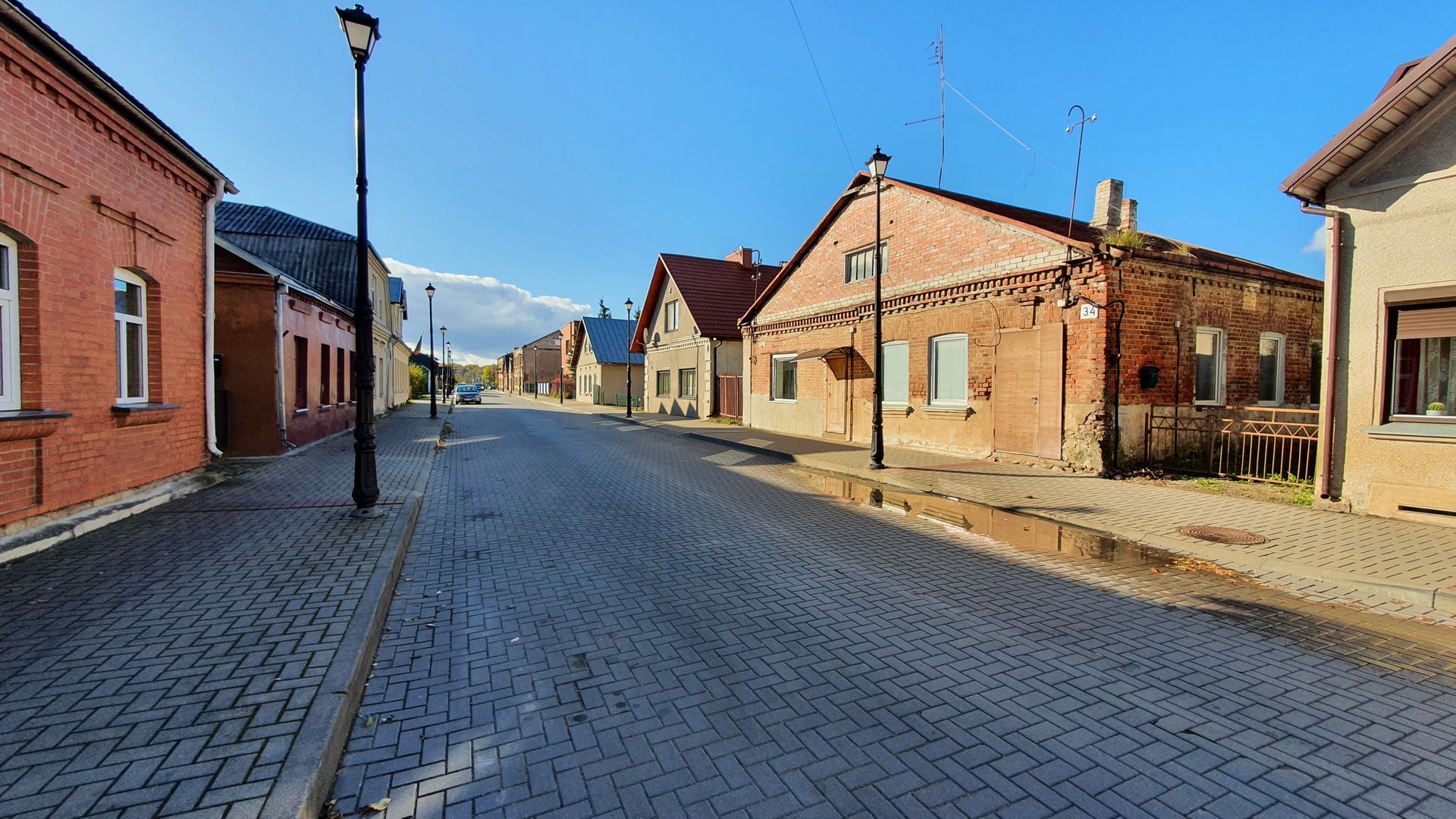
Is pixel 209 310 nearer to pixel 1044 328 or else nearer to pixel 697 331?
pixel 1044 328

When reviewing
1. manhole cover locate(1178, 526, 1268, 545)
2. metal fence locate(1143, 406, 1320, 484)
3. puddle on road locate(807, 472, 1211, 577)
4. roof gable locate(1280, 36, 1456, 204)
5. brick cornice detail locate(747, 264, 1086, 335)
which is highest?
roof gable locate(1280, 36, 1456, 204)

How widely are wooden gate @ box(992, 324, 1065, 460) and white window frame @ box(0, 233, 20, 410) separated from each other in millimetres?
13442

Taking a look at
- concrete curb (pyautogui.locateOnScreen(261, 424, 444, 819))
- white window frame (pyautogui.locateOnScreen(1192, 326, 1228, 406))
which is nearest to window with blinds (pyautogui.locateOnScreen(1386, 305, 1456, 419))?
white window frame (pyautogui.locateOnScreen(1192, 326, 1228, 406))

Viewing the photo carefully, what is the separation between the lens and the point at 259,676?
3281mm

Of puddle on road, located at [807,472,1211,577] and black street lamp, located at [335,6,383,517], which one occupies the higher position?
black street lamp, located at [335,6,383,517]

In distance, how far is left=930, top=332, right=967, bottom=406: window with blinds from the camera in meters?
13.2

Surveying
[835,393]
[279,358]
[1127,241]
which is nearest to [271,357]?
[279,358]

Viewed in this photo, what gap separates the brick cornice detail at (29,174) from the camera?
5.38 m

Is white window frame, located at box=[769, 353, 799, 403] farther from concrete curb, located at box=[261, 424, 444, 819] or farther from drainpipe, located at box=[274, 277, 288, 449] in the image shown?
concrete curb, located at box=[261, 424, 444, 819]

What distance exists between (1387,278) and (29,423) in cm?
1439

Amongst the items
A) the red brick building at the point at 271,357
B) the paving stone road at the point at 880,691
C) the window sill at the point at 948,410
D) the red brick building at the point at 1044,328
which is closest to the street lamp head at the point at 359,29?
the paving stone road at the point at 880,691

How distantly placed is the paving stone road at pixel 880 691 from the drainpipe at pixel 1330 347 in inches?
153

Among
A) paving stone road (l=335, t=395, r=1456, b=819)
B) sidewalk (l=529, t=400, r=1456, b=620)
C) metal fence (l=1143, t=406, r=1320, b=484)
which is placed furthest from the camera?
metal fence (l=1143, t=406, r=1320, b=484)

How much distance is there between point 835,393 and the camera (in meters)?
17.3
